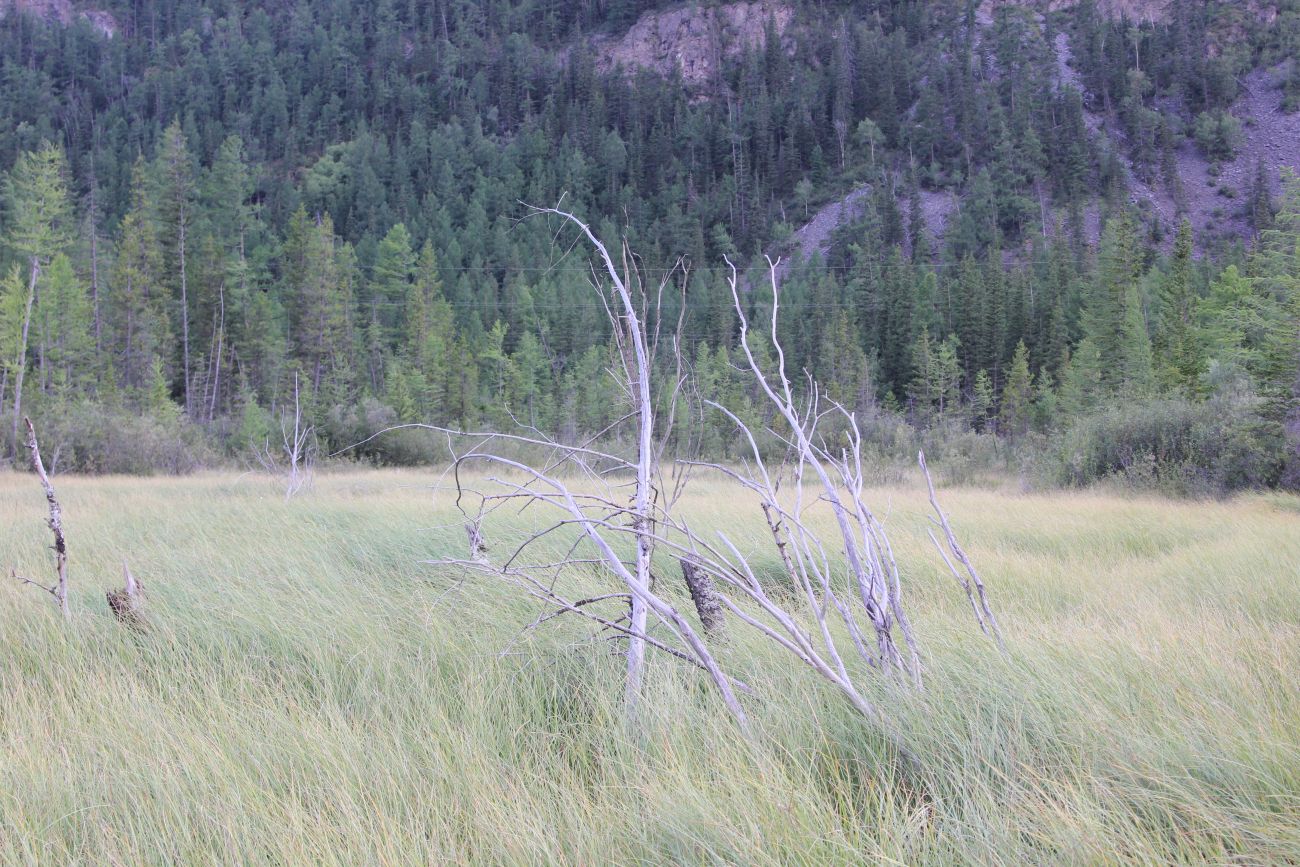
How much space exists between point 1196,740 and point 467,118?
98288 millimetres

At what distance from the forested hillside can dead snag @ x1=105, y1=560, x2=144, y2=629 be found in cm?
259

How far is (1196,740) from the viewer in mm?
2107

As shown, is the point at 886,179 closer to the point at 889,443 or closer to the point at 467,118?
the point at 467,118

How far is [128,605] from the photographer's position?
3.98 m

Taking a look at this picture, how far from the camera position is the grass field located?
1831 millimetres

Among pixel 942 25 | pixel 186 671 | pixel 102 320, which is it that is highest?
pixel 942 25

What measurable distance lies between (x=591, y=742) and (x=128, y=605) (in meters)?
2.76

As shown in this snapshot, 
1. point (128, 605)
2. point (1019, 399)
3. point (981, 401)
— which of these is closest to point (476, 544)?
point (128, 605)

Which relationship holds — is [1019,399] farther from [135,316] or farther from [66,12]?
[66,12]

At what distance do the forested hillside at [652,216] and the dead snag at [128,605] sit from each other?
2588 millimetres

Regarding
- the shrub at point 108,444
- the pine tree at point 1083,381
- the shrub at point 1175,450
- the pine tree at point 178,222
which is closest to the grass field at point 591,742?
the shrub at point 1175,450

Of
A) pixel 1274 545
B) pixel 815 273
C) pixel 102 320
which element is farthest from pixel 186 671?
pixel 815 273

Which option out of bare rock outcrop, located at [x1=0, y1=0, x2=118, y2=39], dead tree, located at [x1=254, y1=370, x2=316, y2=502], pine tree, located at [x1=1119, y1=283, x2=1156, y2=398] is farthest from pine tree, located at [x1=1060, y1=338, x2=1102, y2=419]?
bare rock outcrop, located at [x1=0, y1=0, x2=118, y2=39]

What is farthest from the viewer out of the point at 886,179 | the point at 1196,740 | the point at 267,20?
the point at 267,20
